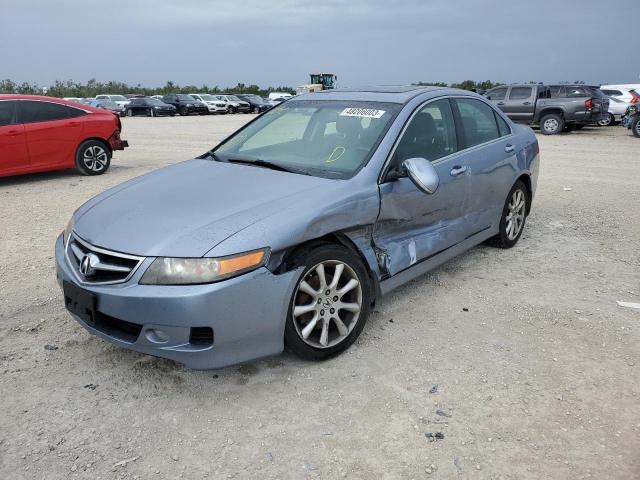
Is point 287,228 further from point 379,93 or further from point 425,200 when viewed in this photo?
point 379,93

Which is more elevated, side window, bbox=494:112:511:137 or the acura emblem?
side window, bbox=494:112:511:137

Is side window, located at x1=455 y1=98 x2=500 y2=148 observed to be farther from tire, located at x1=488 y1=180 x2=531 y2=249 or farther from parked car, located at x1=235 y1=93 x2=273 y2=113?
parked car, located at x1=235 y1=93 x2=273 y2=113

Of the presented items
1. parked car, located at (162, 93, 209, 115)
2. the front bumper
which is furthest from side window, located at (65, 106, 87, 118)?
parked car, located at (162, 93, 209, 115)

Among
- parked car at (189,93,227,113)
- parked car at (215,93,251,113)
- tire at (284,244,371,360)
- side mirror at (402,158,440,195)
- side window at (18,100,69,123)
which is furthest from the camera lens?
parked car at (215,93,251,113)

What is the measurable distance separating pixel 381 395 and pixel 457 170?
2011mm

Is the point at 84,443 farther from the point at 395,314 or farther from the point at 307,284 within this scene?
the point at 395,314

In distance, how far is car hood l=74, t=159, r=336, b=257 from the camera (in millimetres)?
2859

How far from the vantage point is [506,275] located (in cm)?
475

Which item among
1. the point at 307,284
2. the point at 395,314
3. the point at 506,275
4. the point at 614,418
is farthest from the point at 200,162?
the point at 614,418

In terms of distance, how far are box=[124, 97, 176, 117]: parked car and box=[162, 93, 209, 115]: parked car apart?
30.3 inches

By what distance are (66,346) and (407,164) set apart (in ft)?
8.03

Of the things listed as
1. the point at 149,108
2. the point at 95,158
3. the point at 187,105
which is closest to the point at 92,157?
the point at 95,158

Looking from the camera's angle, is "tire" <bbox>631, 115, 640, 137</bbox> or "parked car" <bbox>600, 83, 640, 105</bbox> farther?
"parked car" <bbox>600, 83, 640, 105</bbox>

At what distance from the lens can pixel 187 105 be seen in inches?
1398
